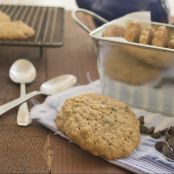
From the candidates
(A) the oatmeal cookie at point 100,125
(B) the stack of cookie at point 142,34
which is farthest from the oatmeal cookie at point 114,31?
(A) the oatmeal cookie at point 100,125

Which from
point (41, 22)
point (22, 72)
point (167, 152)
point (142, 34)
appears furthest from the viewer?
point (41, 22)

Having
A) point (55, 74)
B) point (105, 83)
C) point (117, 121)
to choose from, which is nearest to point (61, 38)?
point (55, 74)

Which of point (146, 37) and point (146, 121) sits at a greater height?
point (146, 37)

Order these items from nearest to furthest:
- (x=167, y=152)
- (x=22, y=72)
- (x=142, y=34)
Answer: (x=167, y=152) < (x=142, y=34) < (x=22, y=72)

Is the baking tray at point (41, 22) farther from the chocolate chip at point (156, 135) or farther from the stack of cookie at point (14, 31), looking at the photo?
the chocolate chip at point (156, 135)

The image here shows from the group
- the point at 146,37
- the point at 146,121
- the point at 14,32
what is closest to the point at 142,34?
the point at 146,37

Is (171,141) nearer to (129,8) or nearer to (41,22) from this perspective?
(129,8)

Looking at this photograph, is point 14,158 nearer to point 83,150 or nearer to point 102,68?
point 83,150
